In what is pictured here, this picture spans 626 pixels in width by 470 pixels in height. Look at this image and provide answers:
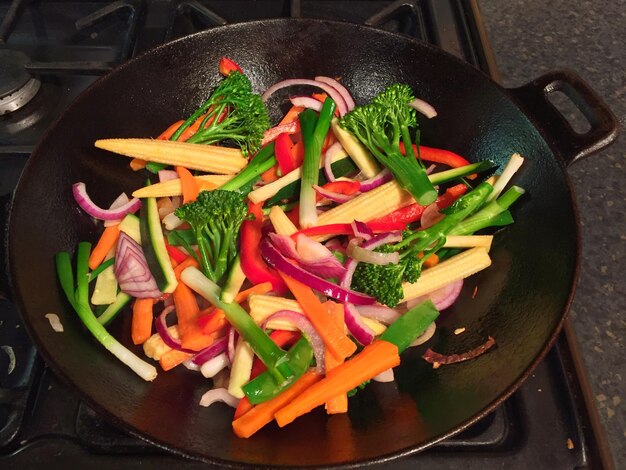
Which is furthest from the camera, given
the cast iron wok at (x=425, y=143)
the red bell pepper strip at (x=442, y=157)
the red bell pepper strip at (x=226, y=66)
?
the red bell pepper strip at (x=226, y=66)

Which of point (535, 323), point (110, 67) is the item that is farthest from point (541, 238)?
point (110, 67)

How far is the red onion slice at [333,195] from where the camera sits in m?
1.45

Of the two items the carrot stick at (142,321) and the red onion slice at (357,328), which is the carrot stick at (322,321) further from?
the carrot stick at (142,321)

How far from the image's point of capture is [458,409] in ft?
3.69

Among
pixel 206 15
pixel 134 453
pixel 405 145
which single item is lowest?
pixel 134 453

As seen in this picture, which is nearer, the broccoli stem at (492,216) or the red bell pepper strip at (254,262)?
the red bell pepper strip at (254,262)

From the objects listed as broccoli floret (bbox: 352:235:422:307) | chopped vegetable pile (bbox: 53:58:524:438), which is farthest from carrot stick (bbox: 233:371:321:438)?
broccoli floret (bbox: 352:235:422:307)

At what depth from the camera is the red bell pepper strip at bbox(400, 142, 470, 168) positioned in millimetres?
1552

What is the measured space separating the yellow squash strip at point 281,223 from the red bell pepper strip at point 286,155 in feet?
0.64

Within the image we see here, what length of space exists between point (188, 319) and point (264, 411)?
0.92 ft

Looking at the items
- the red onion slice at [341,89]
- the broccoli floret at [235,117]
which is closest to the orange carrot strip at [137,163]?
the broccoli floret at [235,117]

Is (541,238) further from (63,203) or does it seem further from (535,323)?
(63,203)

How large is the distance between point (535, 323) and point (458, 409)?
0.26m

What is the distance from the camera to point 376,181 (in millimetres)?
1500
